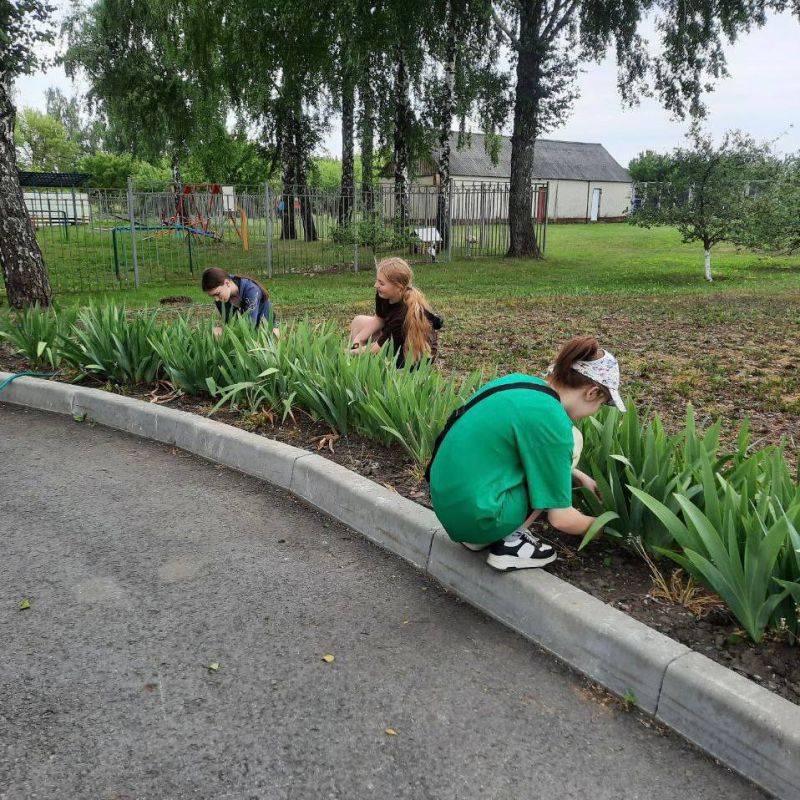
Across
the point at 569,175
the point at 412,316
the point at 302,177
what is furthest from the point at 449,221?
the point at 569,175

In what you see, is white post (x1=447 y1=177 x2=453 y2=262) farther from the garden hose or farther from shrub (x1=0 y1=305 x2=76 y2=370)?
the garden hose

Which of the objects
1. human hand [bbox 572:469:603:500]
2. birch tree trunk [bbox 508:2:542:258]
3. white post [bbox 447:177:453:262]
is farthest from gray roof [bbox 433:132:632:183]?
human hand [bbox 572:469:603:500]

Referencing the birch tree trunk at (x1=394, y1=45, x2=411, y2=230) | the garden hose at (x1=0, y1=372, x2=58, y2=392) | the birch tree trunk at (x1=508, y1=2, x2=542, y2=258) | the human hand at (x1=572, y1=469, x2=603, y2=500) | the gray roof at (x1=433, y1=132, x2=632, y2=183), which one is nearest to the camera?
the human hand at (x1=572, y1=469, x2=603, y2=500)

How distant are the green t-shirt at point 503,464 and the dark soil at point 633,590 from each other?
1.31 ft

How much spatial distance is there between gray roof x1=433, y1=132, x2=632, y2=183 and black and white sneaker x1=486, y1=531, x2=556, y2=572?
54768 mm

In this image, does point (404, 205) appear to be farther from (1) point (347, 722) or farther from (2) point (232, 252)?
(1) point (347, 722)

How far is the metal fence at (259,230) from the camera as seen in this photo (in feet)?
51.1

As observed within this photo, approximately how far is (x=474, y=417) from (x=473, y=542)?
1.66 feet

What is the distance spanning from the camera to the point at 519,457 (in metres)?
2.76

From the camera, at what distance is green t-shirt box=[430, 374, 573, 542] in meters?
2.64

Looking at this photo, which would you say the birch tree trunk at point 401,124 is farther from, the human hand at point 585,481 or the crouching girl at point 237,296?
the human hand at point 585,481

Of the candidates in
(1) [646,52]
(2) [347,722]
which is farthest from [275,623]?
(1) [646,52]

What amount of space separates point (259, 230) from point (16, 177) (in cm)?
841

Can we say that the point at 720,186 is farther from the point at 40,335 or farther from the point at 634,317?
the point at 40,335
